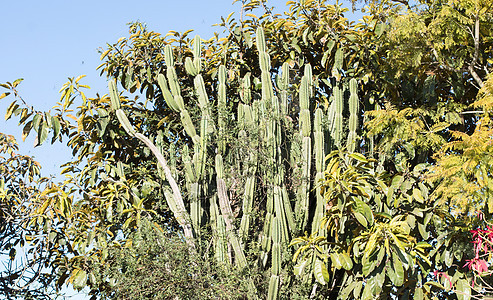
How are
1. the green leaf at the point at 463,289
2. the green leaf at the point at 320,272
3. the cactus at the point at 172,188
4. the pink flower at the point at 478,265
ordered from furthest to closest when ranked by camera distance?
1. the cactus at the point at 172,188
2. the green leaf at the point at 320,272
3. the green leaf at the point at 463,289
4. the pink flower at the point at 478,265

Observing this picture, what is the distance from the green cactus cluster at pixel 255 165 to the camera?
6.65m

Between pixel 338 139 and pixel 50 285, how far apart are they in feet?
12.3

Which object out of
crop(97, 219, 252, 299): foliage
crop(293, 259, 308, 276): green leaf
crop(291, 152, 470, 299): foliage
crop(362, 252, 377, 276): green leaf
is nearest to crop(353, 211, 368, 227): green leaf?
crop(291, 152, 470, 299): foliage

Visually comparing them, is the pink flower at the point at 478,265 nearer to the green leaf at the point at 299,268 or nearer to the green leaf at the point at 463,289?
the green leaf at the point at 463,289

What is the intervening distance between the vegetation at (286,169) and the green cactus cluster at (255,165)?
22 millimetres

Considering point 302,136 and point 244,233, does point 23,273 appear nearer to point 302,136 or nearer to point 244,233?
point 244,233

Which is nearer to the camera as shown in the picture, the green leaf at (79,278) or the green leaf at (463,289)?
the green leaf at (463,289)

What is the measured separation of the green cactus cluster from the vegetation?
0.07ft

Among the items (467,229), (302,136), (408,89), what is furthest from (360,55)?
(467,229)

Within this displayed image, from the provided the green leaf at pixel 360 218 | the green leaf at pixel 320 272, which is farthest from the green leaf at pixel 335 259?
the green leaf at pixel 360 218

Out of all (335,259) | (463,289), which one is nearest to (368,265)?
(335,259)

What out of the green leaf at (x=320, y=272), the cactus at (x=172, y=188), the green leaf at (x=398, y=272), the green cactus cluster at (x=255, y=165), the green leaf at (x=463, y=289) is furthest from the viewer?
the cactus at (x=172, y=188)

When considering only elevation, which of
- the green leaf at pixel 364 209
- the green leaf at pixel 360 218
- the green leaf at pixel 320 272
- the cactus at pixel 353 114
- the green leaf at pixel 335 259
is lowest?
the green leaf at pixel 320 272

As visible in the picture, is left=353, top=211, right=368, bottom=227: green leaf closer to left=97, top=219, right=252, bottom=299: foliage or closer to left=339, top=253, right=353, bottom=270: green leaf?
left=339, top=253, right=353, bottom=270: green leaf
